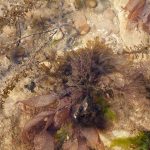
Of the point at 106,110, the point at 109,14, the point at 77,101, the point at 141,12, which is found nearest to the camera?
the point at 106,110

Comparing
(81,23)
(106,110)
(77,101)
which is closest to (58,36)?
(81,23)

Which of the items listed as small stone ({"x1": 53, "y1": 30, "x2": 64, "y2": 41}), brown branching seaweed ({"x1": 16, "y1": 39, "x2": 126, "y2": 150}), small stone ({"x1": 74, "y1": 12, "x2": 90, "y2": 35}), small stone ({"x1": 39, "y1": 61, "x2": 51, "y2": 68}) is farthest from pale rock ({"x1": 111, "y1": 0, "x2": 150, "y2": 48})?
small stone ({"x1": 39, "y1": 61, "x2": 51, "y2": 68})

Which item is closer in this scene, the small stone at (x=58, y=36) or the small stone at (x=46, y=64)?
the small stone at (x=46, y=64)

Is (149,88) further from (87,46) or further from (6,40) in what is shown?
(6,40)

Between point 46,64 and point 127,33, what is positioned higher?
point 127,33

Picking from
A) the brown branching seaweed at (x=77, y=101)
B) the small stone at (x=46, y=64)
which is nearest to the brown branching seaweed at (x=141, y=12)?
the brown branching seaweed at (x=77, y=101)

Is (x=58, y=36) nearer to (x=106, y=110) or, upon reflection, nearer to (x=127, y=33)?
(x=127, y=33)

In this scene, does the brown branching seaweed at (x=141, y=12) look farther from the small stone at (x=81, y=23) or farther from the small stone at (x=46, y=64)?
the small stone at (x=46, y=64)

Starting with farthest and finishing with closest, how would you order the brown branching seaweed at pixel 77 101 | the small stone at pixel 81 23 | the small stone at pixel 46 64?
1. the small stone at pixel 81 23
2. the small stone at pixel 46 64
3. the brown branching seaweed at pixel 77 101

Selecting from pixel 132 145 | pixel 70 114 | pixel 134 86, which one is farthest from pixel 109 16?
pixel 132 145
